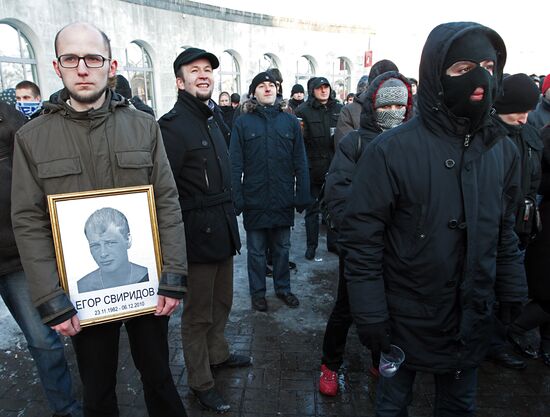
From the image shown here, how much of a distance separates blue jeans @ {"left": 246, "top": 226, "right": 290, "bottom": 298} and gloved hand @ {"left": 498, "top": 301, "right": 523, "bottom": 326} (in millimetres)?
2463

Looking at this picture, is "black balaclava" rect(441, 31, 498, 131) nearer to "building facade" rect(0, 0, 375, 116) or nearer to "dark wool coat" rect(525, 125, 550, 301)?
"dark wool coat" rect(525, 125, 550, 301)

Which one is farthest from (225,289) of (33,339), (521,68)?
Answer: (521,68)

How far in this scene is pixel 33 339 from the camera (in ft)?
8.10

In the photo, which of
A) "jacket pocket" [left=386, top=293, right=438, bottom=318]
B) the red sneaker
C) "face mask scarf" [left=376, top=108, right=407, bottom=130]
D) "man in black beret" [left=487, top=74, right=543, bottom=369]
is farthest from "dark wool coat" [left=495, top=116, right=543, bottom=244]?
the red sneaker

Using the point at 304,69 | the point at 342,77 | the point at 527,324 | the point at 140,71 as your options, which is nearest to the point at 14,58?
the point at 140,71

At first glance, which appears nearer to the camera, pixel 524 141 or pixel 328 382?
pixel 328 382

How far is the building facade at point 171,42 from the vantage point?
→ 12.1m

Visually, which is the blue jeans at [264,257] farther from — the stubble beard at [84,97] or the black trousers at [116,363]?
the stubble beard at [84,97]

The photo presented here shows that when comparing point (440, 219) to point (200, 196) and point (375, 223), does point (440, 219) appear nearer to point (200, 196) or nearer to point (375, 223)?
point (375, 223)

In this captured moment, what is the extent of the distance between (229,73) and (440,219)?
786 inches

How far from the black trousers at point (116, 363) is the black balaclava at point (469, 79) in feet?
5.73

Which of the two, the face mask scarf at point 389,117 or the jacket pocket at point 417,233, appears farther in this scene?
the face mask scarf at point 389,117

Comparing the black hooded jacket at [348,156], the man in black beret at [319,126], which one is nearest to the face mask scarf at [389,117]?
the black hooded jacket at [348,156]

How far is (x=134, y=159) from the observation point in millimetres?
1959
